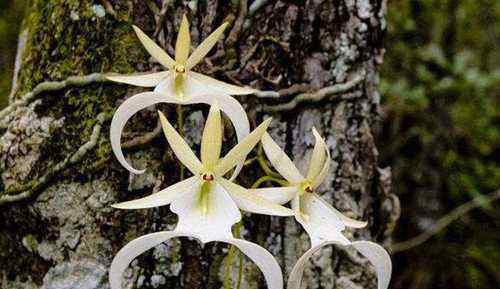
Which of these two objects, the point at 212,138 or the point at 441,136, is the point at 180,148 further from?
the point at 441,136

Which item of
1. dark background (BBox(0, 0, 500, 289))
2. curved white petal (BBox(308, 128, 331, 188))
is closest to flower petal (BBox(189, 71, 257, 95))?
curved white petal (BBox(308, 128, 331, 188))

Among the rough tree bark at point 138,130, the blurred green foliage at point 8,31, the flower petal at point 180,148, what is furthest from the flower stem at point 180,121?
the blurred green foliage at point 8,31

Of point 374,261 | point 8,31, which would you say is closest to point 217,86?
point 374,261

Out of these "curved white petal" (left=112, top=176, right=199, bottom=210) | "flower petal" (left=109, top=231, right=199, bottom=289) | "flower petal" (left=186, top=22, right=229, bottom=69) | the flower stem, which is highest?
"flower petal" (left=186, top=22, right=229, bottom=69)

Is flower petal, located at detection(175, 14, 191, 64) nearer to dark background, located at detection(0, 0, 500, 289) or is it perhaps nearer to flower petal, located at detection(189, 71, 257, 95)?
flower petal, located at detection(189, 71, 257, 95)

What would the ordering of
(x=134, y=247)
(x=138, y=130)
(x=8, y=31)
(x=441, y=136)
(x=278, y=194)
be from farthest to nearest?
(x=8, y=31), (x=441, y=136), (x=138, y=130), (x=278, y=194), (x=134, y=247)

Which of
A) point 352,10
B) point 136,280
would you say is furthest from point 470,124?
point 136,280
